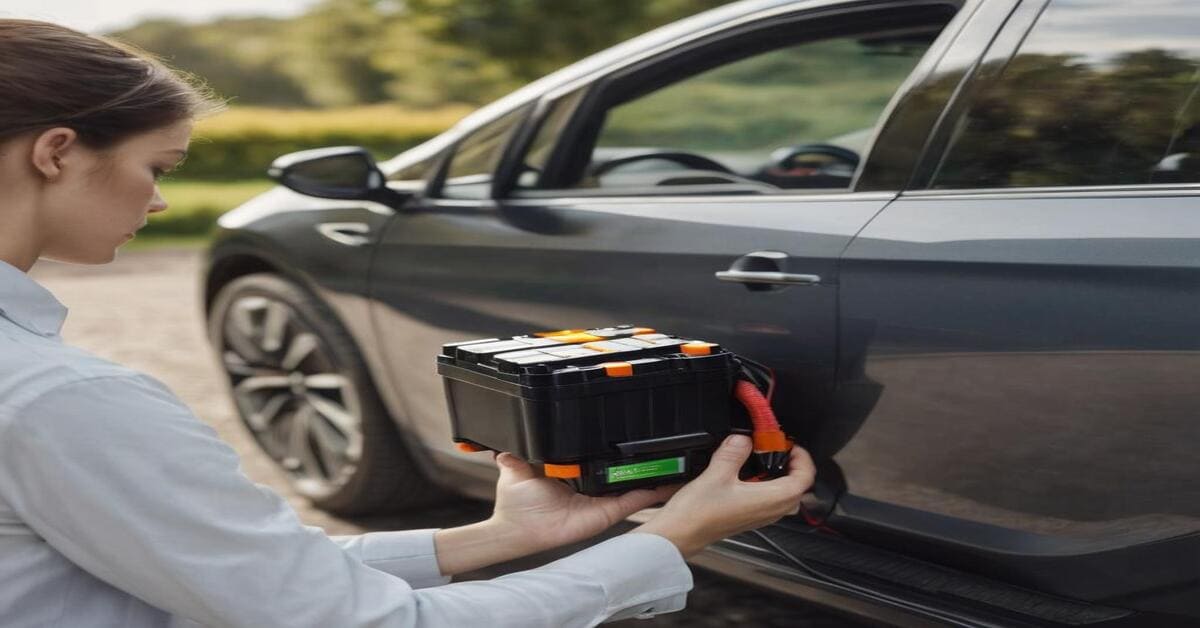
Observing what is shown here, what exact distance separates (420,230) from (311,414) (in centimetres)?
78

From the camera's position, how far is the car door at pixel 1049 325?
189cm

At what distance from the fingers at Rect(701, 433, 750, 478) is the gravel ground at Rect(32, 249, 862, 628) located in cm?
127

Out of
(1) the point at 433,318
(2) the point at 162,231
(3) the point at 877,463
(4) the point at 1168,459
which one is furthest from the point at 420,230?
(2) the point at 162,231

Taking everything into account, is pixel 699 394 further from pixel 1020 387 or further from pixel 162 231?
pixel 162 231

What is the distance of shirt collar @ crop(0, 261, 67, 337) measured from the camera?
1362 millimetres

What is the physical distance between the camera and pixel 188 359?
6.99 meters

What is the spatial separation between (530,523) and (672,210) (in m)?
Answer: 0.96

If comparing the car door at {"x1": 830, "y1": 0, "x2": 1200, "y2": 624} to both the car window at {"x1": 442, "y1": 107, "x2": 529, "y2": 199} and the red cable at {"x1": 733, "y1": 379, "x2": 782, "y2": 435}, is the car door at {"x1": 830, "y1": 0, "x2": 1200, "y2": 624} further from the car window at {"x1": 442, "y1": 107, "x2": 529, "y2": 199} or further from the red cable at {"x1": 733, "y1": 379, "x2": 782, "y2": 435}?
the car window at {"x1": 442, "y1": 107, "x2": 529, "y2": 199}

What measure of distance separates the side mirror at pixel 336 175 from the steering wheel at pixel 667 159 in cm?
50

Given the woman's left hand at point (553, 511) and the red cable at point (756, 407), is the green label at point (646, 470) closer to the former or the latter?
the woman's left hand at point (553, 511)

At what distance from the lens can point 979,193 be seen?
2.23 meters

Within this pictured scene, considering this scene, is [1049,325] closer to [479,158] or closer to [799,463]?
[799,463]

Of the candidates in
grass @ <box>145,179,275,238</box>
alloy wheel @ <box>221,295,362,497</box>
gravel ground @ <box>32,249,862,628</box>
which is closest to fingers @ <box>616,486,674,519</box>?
gravel ground @ <box>32,249,862,628</box>

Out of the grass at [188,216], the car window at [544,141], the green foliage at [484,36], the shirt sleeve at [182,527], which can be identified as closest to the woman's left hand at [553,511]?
the shirt sleeve at [182,527]
